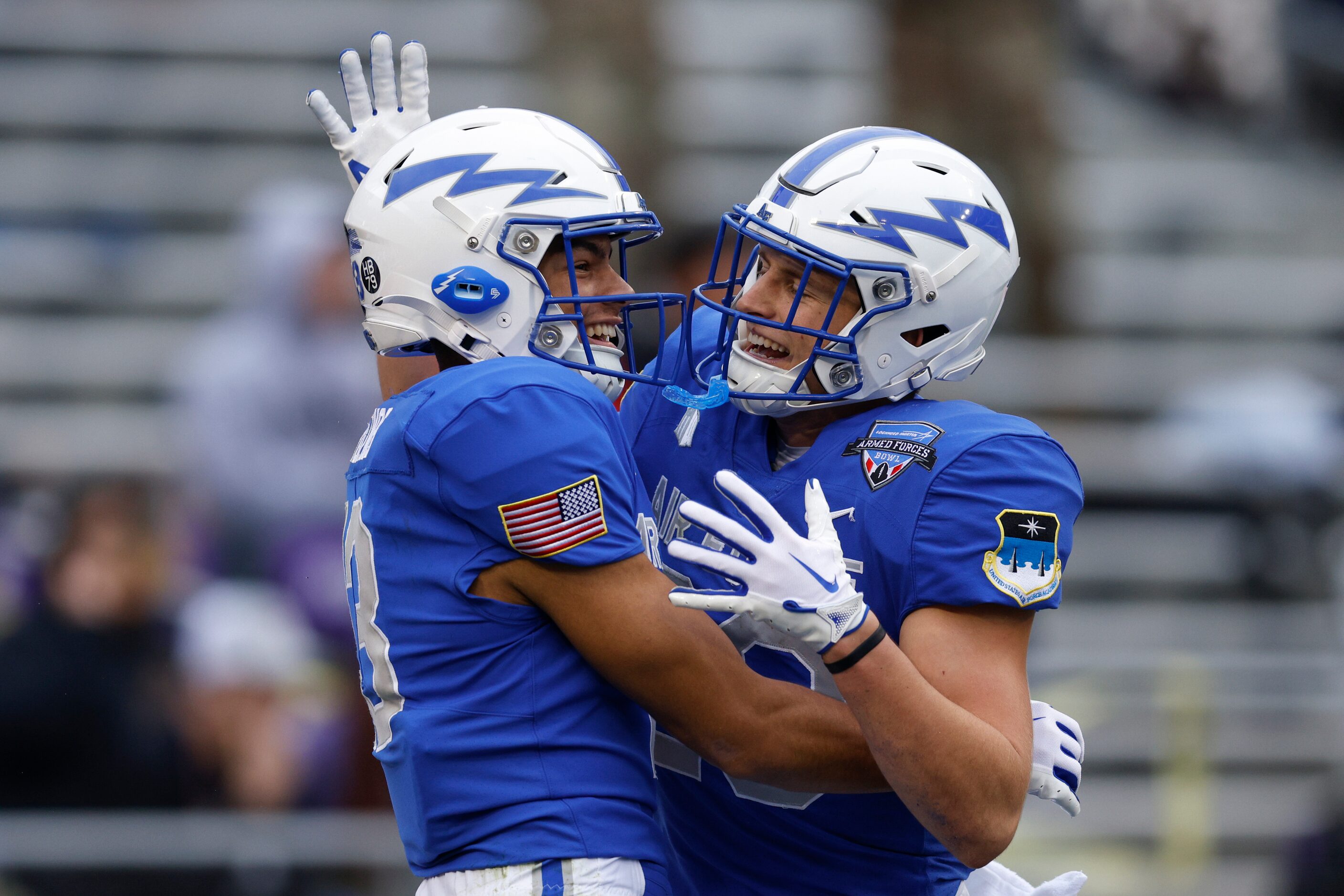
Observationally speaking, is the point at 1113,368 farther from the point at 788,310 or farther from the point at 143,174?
the point at 788,310

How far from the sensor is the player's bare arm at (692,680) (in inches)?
96.7

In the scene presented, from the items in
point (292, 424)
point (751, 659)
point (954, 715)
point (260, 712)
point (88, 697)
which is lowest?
point (260, 712)

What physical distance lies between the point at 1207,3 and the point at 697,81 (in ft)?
10.0

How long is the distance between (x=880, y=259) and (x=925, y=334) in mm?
195

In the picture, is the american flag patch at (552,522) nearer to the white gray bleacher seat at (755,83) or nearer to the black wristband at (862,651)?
the black wristband at (862,651)

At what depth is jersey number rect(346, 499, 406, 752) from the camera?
8.56 ft

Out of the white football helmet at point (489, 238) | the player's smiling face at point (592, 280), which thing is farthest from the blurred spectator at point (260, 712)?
the player's smiling face at point (592, 280)

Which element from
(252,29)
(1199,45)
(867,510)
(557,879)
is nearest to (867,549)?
(867,510)

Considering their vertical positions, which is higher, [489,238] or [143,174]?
[489,238]

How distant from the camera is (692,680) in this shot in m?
2.48

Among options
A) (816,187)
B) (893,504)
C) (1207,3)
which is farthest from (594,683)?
(1207,3)

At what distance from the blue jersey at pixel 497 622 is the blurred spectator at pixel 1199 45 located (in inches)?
313

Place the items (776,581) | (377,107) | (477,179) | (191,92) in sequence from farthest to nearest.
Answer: (191,92), (377,107), (477,179), (776,581)

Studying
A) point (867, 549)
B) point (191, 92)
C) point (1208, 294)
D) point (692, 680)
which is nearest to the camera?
point (692, 680)
